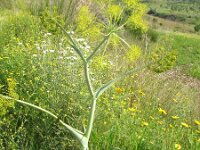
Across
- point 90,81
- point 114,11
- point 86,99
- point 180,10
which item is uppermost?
point 114,11

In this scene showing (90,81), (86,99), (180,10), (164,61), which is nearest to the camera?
(164,61)

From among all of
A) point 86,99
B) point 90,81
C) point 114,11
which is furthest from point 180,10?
point 90,81

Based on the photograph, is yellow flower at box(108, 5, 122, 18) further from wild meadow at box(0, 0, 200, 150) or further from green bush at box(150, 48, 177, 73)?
green bush at box(150, 48, 177, 73)

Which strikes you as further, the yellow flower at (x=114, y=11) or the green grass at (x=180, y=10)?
the green grass at (x=180, y=10)

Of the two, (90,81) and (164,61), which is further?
(90,81)

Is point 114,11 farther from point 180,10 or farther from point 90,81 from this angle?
point 180,10

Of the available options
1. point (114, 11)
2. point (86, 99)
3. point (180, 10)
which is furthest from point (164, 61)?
point (180, 10)

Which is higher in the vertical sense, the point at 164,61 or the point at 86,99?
the point at 164,61

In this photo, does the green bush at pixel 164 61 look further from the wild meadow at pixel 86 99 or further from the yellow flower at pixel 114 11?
the yellow flower at pixel 114 11

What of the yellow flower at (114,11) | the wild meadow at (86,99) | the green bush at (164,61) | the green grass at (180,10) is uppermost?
the yellow flower at (114,11)

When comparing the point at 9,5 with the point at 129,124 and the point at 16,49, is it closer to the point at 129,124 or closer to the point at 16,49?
the point at 16,49

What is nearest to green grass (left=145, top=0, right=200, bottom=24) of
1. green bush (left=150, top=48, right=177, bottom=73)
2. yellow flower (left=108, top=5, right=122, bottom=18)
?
yellow flower (left=108, top=5, right=122, bottom=18)

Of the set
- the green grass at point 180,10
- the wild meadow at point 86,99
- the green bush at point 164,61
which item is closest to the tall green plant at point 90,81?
the wild meadow at point 86,99

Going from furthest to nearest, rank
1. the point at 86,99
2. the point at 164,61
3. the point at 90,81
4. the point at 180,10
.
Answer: the point at 180,10 < the point at 86,99 < the point at 90,81 < the point at 164,61
